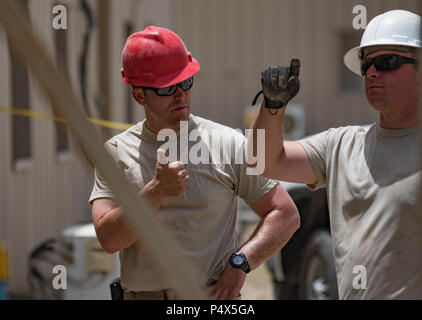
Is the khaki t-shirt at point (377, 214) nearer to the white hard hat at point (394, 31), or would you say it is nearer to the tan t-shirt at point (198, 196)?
the white hard hat at point (394, 31)

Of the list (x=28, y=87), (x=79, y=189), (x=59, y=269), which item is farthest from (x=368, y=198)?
(x=79, y=189)

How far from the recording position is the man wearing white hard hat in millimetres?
2602

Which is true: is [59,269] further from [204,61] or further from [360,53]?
[204,61]

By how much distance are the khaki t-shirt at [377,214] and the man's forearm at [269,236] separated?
387 millimetres

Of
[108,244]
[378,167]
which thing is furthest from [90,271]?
[378,167]

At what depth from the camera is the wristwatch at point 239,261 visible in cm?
307

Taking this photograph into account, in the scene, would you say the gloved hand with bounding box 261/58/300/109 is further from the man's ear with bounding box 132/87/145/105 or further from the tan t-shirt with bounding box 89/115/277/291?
the man's ear with bounding box 132/87/145/105

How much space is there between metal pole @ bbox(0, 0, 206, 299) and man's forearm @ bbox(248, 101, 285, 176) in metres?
0.88

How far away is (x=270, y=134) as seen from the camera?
2803mm

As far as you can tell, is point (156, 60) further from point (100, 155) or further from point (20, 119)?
point (20, 119)

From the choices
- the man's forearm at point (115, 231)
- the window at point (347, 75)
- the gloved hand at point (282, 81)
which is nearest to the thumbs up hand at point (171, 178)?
the man's forearm at point (115, 231)

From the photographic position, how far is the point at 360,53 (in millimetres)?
3000

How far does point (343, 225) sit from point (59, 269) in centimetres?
200

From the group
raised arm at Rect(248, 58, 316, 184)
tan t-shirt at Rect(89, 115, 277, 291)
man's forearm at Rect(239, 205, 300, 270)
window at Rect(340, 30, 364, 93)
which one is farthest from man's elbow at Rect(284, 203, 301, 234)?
window at Rect(340, 30, 364, 93)
